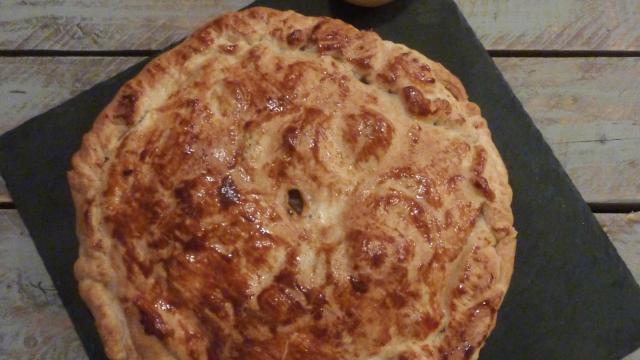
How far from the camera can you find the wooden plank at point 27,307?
1971 mm

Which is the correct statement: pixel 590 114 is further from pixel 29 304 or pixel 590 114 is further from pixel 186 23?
pixel 29 304

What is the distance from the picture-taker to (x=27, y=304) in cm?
200

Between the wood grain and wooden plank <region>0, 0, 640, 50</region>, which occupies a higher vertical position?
wooden plank <region>0, 0, 640, 50</region>

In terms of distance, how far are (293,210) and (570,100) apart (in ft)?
3.37

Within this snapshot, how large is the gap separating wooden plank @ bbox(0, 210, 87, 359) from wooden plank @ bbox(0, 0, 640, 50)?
0.57 m

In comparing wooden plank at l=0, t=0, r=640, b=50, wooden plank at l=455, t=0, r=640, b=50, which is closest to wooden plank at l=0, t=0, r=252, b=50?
wooden plank at l=0, t=0, r=640, b=50

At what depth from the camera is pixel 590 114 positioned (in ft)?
7.01

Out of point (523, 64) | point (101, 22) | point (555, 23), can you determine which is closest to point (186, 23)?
point (101, 22)

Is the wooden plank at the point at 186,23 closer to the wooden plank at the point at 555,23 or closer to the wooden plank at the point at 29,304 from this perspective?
the wooden plank at the point at 555,23

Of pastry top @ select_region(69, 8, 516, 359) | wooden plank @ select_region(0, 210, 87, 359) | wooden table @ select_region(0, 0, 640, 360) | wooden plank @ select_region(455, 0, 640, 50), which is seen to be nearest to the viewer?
pastry top @ select_region(69, 8, 516, 359)

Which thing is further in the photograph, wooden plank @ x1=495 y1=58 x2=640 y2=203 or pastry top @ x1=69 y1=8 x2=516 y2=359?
wooden plank @ x1=495 y1=58 x2=640 y2=203

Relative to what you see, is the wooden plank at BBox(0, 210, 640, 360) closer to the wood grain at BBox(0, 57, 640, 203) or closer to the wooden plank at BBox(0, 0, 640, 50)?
the wood grain at BBox(0, 57, 640, 203)

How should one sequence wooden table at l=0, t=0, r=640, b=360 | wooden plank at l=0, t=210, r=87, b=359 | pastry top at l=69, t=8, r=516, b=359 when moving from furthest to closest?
wooden table at l=0, t=0, r=640, b=360, wooden plank at l=0, t=210, r=87, b=359, pastry top at l=69, t=8, r=516, b=359

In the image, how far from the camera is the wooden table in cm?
209
